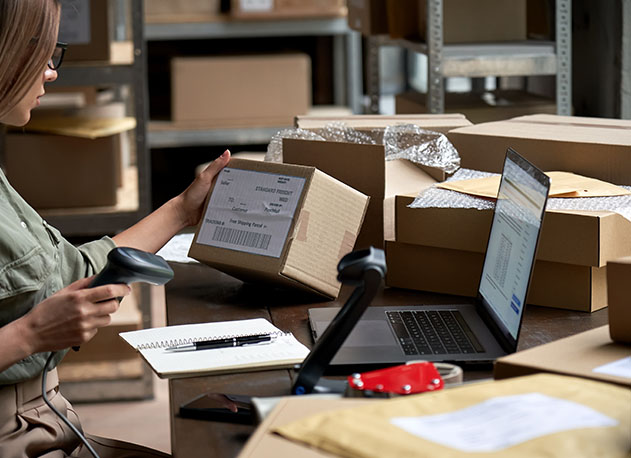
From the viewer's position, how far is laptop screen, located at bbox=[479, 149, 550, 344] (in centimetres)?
120

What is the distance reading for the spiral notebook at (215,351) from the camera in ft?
4.18

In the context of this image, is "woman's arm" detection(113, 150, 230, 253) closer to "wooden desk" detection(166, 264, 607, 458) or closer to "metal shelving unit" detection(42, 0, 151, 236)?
"wooden desk" detection(166, 264, 607, 458)

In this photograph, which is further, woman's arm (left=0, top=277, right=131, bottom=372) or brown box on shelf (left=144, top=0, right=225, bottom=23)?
brown box on shelf (left=144, top=0, right=225, bottom=23)

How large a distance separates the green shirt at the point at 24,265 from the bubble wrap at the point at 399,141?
56cm

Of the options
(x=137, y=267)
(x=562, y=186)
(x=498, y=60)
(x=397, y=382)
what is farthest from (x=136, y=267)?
(x=498, y=60)

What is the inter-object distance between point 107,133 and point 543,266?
Answer: 1751mm

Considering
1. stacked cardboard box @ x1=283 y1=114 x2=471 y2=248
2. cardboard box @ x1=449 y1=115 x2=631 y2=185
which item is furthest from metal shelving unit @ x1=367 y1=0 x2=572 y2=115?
stacked cardboard box @ x1=283 y1=114 x2=471 y2=248

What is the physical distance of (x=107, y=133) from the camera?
292 cm

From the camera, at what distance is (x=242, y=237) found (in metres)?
1.63

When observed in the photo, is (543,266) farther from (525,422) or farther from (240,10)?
(240,10)

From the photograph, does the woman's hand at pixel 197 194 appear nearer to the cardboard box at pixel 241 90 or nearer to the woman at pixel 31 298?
the woman at pixel 31 298

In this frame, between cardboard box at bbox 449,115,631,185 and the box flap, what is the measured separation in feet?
1.21

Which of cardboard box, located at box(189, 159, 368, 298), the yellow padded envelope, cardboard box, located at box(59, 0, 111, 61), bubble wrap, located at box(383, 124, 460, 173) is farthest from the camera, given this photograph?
cardboard box, located at box(59, 0, 111, 61)

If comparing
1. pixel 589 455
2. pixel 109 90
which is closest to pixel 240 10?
pixel 109 90
